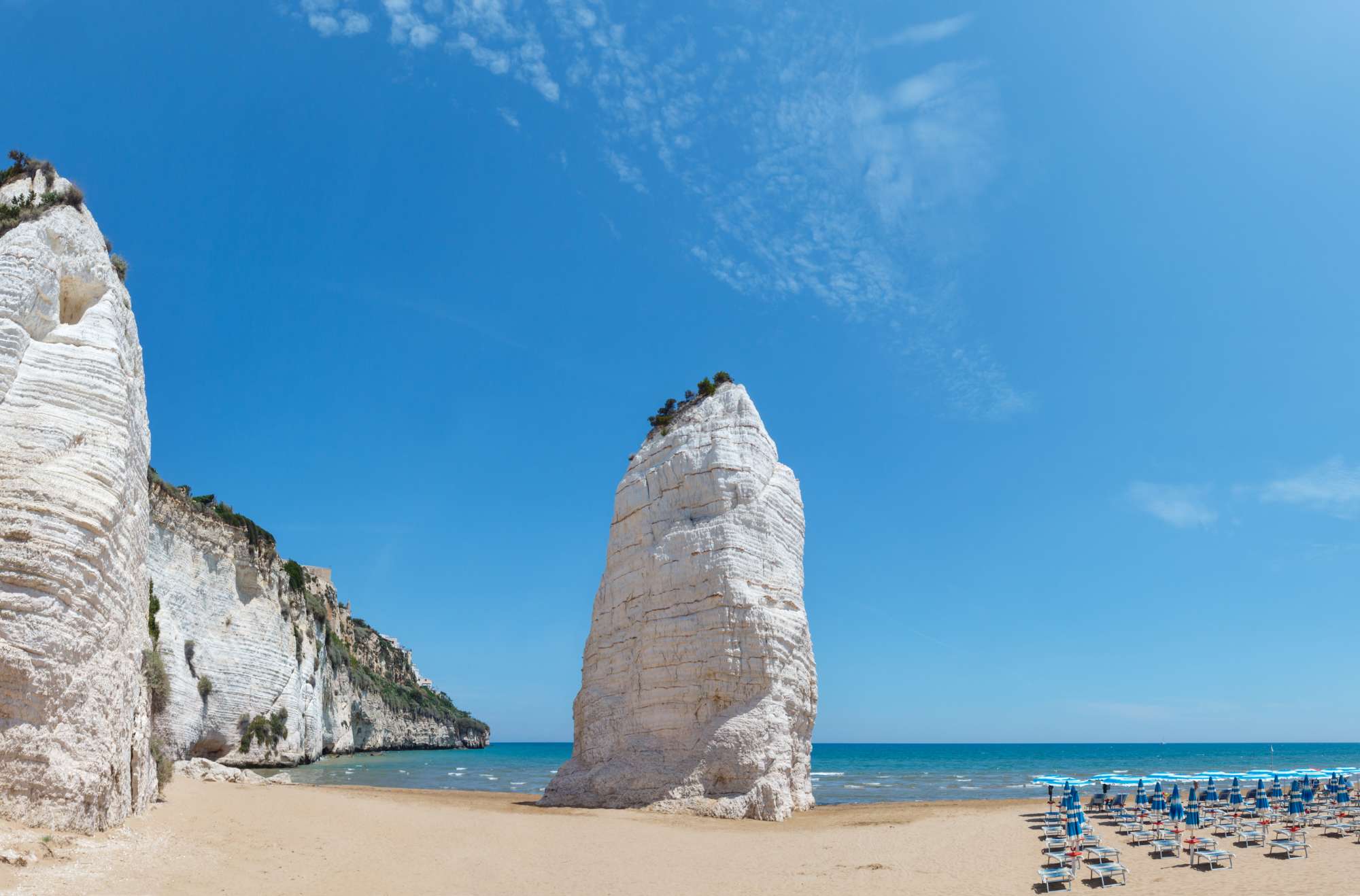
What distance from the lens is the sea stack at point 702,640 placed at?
21219 millimetres

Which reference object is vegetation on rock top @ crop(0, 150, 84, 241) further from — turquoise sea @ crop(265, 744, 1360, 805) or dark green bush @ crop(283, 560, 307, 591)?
dark green bush @ crop(283, 560, 307, 591)

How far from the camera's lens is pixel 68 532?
1095cm

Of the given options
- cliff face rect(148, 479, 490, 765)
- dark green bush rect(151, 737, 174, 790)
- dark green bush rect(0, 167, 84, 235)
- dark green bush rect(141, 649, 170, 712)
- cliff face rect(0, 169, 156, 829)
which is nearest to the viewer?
cliff face rect(0, 169, 156, 829)

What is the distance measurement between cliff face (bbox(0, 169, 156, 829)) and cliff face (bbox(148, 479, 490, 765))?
21.8 m

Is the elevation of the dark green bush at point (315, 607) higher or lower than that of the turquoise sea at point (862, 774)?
higher

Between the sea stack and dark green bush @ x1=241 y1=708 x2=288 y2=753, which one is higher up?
the sea stack

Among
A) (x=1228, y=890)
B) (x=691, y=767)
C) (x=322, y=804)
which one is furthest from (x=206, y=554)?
(x=1228, y=890)

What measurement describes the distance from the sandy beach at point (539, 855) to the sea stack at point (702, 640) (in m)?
1.33

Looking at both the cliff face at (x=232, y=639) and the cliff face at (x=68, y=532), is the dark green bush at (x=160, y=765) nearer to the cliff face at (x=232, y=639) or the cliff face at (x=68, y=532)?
the cliff face at (x=68, y=532)

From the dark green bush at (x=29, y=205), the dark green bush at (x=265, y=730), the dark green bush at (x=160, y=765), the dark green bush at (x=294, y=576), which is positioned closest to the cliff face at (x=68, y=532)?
the dark green bush at (x=29, y=205)

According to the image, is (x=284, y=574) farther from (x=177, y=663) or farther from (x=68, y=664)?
(x=68, y=664)

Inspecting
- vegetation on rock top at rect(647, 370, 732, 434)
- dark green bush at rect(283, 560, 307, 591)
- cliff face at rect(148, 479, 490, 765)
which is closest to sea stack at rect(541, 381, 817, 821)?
vegetation on rock top at rect(647, 370, 732, 434)

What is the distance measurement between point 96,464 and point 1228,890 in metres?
17.9

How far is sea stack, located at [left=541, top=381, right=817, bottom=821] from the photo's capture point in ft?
69.6
